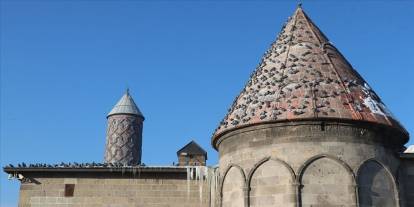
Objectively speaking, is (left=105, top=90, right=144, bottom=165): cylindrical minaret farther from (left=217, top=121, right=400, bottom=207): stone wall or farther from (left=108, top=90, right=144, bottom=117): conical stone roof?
(left=217, top=121, right=400, bottom=207): stone wall

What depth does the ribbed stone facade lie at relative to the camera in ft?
100.0

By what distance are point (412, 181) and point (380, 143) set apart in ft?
5.93

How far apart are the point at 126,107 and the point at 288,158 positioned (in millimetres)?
21706

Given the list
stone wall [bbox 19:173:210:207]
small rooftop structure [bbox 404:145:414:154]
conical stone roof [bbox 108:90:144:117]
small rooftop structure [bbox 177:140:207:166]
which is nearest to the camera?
stone wall [bbox 19:173:210:207]

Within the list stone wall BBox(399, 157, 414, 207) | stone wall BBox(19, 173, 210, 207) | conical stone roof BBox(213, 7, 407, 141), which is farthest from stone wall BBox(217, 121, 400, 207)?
stone wall BBox(19, 173, 210, 207)

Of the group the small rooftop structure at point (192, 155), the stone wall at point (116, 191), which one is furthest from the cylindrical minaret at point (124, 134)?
the stone wall at point (116, 191)

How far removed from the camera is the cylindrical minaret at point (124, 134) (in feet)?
100

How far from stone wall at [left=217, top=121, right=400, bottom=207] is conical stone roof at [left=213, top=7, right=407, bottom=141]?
0.31 metres

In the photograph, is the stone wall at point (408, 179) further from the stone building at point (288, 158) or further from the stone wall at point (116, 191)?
the stone wall at point (116, 191)

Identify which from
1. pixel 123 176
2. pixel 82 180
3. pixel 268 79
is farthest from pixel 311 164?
pixel 82 180

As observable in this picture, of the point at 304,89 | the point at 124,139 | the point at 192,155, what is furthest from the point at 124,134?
the point at 304,89

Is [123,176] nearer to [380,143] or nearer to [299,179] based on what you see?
[299,179]

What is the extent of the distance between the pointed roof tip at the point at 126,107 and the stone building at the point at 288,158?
56.5 ft

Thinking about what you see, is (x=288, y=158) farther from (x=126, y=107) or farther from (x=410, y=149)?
(x=126, y=107)
